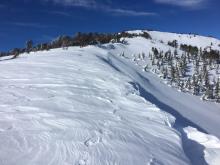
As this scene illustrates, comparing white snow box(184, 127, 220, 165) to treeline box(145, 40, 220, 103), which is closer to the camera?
white snow box(184, 127, 220, 165)

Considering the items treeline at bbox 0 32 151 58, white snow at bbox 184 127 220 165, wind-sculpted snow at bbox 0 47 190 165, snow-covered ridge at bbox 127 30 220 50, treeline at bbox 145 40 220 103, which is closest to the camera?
wind-sculpted snow at bbox 0 47 190 165

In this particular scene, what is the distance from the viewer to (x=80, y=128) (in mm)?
14320

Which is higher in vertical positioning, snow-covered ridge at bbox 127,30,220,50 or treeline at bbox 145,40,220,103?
snow-covered ridge at bbox 127,30,220,50

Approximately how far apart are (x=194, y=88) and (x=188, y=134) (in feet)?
221

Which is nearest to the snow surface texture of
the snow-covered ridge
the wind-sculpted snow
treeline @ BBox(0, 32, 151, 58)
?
the wind-sculpted snow

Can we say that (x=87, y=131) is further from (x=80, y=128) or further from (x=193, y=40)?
(x=193, y=40)

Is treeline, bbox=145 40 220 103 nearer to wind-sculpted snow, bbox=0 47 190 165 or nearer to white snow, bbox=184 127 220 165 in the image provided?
wind-sculpted snow, bbox=0 47 190 165

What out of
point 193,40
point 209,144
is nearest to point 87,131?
point 209,144

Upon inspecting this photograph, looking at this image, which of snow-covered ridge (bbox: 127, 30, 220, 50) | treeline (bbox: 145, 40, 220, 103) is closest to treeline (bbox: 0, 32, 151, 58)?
treeline (bbox: 145, 40, 220, 103)

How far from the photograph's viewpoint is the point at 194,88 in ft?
272

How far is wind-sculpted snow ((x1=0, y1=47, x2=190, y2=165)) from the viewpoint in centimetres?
1127

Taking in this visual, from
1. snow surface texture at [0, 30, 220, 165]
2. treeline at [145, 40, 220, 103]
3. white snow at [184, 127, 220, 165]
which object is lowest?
treeline at [145, 40, 220, 103]

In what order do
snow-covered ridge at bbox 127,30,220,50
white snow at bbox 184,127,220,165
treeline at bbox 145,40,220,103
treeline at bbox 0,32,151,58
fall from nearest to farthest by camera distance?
white snow at bbox 184,127,220,165 → treeline at bbox 145,40,220,103 → treeline at bbox 0,32,151,58 → snow-covered ridge at bbox 127,30,220,50

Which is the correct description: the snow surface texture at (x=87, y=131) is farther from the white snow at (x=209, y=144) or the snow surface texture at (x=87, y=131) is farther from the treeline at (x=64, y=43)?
the treeline at (x=64, y=43)
